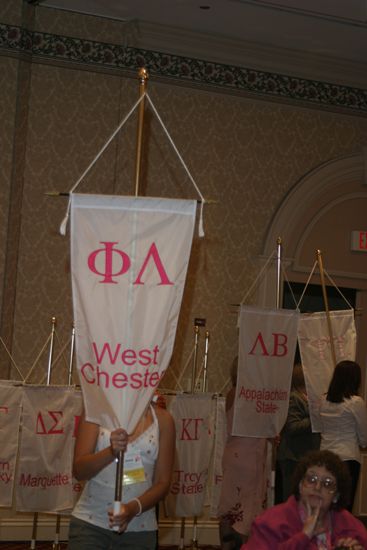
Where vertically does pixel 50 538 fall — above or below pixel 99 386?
below

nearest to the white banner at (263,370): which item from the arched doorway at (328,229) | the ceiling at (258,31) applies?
the arched doorway at (328,229)

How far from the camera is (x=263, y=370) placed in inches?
253

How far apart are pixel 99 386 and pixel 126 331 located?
0.22 meters

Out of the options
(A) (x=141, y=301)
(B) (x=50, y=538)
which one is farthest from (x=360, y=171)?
(A) (x=141, y=301)

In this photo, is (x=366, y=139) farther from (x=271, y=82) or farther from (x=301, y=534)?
(x=301, y=534)

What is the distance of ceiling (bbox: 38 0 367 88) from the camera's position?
779 cm

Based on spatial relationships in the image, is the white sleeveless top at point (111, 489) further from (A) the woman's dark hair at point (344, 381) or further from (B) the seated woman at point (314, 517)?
(A) the woman's dark hair at point (344, 381)

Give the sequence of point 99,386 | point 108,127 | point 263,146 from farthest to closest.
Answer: point 263,146 < point 108,127 < point 99,386

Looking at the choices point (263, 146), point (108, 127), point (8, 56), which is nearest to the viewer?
point (8, 56)

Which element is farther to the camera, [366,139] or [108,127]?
[366,139]

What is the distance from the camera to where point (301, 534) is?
11.9 ft

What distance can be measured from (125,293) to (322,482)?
103cm

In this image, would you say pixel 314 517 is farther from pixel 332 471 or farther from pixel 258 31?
pixel 258 31

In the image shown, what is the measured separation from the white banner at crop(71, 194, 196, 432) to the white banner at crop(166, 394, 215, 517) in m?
3.14
